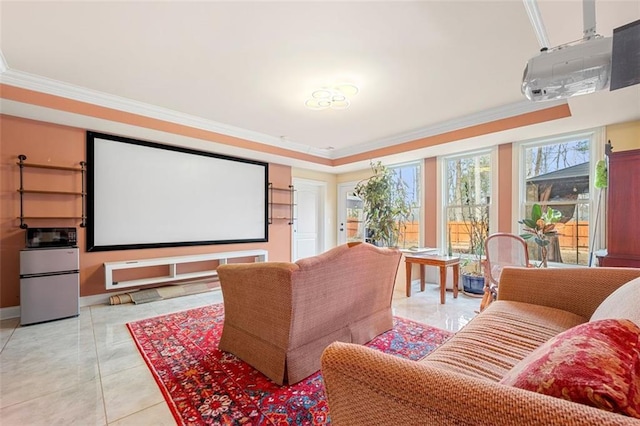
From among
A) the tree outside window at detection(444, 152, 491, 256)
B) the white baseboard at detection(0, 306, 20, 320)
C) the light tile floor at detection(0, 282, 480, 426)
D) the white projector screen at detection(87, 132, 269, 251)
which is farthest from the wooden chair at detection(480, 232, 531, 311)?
the white baseboard at detection(0, 306, 20, 320)

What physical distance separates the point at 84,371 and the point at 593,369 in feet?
9.19

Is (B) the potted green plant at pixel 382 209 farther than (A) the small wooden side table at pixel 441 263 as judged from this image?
Yes

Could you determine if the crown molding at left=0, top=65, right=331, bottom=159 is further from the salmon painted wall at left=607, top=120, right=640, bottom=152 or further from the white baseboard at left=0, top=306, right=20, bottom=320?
the salmon painted wall at left=607, top=120, right=640, bottom=152

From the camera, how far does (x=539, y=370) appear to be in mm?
662

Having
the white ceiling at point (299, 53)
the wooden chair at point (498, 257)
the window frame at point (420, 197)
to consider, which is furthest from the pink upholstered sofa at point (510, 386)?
the window frame at point (420, 197)

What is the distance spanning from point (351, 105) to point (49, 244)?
3.84 metres

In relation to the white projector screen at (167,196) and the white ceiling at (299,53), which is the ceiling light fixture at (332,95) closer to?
the white ceiling at (299,53)

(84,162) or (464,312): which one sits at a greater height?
(84,162)

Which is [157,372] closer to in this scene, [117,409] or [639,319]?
[117,409]

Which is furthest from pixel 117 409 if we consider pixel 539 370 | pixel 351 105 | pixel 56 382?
pixel 351 105

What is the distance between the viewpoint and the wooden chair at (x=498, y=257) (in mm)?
2967

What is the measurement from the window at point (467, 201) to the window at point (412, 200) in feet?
1.73

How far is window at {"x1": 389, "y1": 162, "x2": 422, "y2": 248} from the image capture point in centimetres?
531

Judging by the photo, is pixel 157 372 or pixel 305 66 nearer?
pixel 157 372
